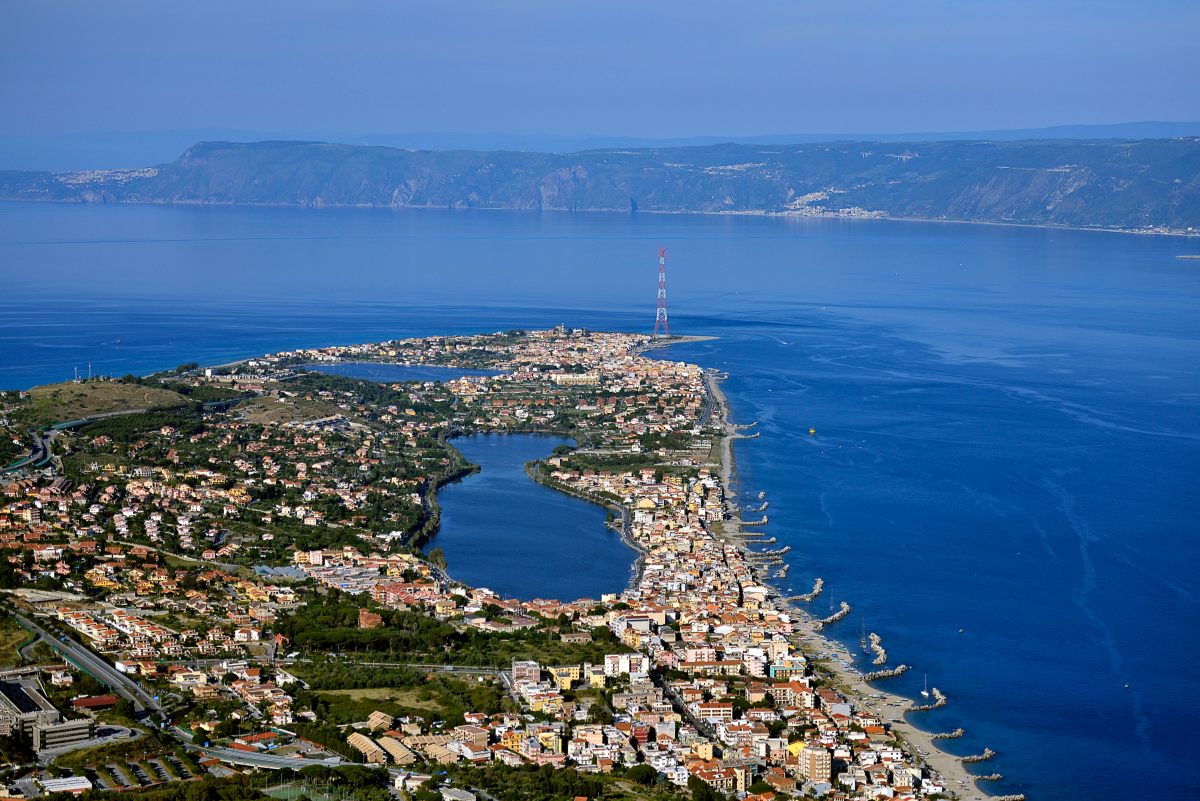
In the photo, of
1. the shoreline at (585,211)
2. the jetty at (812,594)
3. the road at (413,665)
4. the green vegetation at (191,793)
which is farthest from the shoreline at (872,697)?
the shoreline at (585,211)

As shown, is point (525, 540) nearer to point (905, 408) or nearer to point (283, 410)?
point (283, 410)

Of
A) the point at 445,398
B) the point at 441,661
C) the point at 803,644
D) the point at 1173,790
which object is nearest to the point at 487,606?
the point at 441,661

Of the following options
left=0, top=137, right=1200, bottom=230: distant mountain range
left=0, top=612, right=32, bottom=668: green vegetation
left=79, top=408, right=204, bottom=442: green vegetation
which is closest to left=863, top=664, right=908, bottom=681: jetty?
left=0, top=612, right=32, bottom=668: green vegetation

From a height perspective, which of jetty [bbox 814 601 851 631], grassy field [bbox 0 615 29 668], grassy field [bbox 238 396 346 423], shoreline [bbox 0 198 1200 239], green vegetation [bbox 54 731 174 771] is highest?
shoreline [bbox 0 198 1200 239]

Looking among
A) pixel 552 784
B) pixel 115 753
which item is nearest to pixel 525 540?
pixel 552 784

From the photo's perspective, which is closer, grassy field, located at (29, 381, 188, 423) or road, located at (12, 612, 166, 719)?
road, located at (12, 612, 166, 719)

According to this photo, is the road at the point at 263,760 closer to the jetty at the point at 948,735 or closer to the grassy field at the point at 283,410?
the jetty at the point at 948,735

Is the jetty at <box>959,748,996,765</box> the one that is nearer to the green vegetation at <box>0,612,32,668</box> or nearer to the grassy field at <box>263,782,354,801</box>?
the grassy field at <box>263,782,354,801</box>
